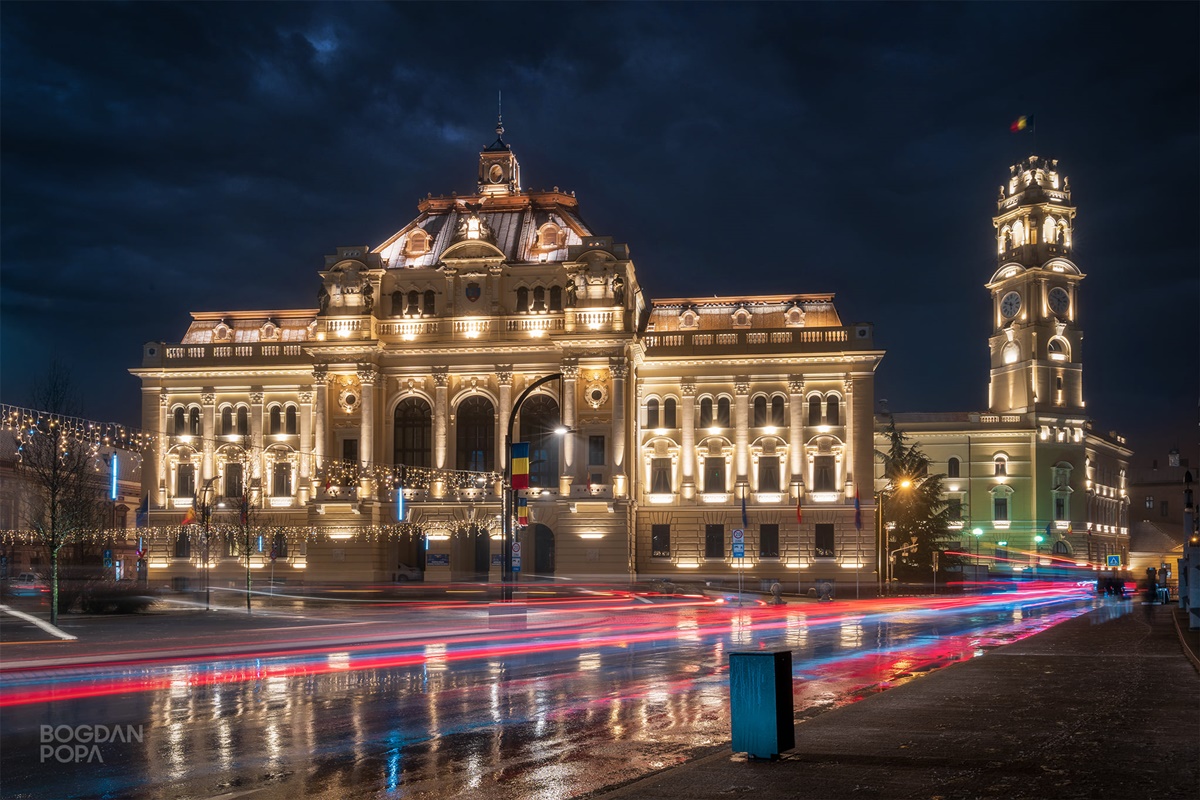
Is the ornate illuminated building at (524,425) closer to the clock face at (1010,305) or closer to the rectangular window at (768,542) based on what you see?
the rectangular window at (768,542)

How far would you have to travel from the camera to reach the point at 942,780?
10500mm

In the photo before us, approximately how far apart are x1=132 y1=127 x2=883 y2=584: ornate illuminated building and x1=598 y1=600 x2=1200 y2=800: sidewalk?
4975 centimetres

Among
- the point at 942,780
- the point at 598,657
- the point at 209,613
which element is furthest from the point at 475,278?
the point at 942,780

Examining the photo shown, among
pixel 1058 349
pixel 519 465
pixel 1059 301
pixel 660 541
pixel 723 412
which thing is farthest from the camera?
pixel 1059 301

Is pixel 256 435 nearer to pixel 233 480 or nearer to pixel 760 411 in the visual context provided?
pixel 233 480

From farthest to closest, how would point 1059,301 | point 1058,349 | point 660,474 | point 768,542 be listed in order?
point 1059,301, point 1058,349, point 660,474, point 768,542

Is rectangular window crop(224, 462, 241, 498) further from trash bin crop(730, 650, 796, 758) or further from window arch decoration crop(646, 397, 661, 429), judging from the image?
trash bin crop(730, 650, 796, 758)

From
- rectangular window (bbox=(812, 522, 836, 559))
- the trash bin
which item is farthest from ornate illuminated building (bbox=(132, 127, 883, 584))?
the trash bin

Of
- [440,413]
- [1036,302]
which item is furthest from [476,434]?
[1036,302]

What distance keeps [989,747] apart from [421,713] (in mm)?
7452

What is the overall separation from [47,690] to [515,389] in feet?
172

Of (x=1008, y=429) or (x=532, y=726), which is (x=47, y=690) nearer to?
(x=532, y=726)

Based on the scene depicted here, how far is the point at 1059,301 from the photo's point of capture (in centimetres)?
10238

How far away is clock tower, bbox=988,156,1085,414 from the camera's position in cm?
10062
